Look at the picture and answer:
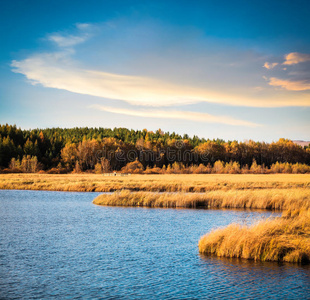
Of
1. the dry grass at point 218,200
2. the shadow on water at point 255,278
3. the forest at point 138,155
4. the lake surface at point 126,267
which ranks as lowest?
the lake surface at point 126,267

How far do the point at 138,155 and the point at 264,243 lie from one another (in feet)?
428

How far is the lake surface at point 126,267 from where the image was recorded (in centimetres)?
1309

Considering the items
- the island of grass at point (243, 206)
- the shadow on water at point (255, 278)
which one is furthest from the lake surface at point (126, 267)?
the island of grass at point (243, 206)

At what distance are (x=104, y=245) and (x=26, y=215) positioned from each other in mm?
13726

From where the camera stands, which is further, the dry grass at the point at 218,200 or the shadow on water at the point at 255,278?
the dry grass at the point at 218,200

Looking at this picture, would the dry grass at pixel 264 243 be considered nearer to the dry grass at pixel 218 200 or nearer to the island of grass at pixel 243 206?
the island of grass at pixel 243 206

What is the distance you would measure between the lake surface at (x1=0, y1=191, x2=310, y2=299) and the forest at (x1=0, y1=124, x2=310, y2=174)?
86.3 meters

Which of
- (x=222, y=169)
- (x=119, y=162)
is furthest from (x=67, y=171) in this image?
(x=222, y=169)

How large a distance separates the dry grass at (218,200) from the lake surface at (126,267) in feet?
31.7

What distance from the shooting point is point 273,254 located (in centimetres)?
1662

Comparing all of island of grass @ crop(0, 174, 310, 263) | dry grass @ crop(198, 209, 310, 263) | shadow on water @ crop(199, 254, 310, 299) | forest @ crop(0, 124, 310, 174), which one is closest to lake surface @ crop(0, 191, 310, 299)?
shadow on water @ crop(199, 254, 310, 299)

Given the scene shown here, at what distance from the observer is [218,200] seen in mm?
37156

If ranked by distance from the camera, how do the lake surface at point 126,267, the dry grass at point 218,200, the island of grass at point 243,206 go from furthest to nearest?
the dry grass at point 218,200
the island of grass at point 243,206
the lake surface at point 126,267

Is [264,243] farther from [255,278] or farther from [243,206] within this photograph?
[243,206]
